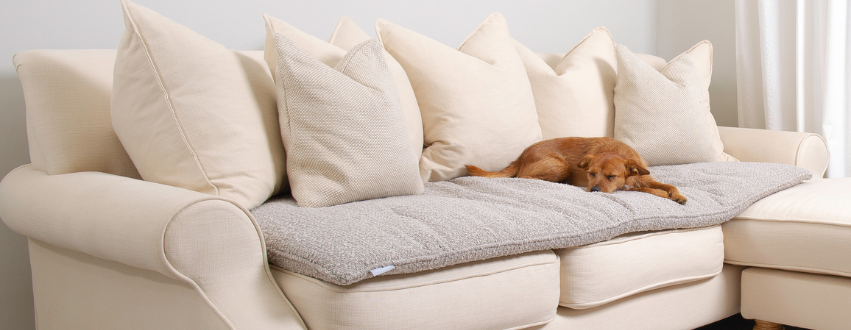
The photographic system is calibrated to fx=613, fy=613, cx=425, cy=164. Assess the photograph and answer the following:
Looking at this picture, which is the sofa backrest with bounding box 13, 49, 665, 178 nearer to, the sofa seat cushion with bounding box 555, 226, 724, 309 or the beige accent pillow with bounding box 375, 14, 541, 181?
the beige accent pillow with bounding box 375, 14, 541, 181

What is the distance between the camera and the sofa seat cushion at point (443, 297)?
1.02 m

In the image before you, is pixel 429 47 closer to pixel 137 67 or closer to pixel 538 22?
pixel 137 67

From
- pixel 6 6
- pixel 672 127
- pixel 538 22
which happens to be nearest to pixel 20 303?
pixel 6 6

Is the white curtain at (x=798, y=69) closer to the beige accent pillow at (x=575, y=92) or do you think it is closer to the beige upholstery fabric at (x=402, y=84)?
the beige accent pillow at (x=575, y=92)

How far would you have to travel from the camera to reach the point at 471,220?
1219mm

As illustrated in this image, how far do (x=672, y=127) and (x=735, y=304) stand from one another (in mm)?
706

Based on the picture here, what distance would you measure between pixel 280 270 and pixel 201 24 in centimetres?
115

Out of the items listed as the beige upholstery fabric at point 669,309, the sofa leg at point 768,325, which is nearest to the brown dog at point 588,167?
the beige upholstery fabric at point 669,309

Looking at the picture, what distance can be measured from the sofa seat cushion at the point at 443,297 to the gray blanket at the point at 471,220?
25 mm

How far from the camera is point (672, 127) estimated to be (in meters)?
2.15

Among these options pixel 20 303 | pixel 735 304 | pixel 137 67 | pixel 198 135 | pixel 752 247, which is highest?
pixel 137 67

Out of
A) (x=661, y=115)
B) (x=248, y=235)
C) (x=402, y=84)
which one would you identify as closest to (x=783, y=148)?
(x=661, y=115)

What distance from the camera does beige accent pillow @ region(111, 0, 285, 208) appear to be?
1313 millimetres

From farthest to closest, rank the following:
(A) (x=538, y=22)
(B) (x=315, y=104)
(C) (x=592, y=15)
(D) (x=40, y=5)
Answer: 1. (C) (x=592, y=15)
2. (A) (x=538, y=22)
3. (D) (x=40, y=5)
4. (B) (x=315, y=104)
